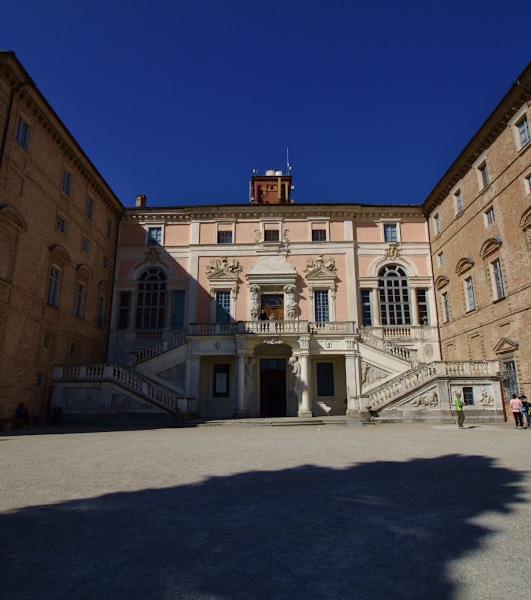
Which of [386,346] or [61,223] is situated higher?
[61,223]

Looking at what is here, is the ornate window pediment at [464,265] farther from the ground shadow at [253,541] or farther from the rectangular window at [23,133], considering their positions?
the rectangular window at [23,133]

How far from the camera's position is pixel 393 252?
30406mm

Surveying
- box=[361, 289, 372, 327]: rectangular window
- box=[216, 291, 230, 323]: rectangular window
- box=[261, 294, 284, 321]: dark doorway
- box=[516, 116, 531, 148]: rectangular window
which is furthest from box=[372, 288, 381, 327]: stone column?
box=[516, 116, 531, 148]: rectangular window

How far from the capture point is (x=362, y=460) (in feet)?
30.7

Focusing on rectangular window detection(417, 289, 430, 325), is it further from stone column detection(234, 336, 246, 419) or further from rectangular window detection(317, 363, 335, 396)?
stone column detection(234, 336, 246, 419)

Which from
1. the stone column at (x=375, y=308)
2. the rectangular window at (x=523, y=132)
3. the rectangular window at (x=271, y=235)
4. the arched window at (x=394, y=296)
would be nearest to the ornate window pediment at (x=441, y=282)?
the arched window at (x=394, y=296)

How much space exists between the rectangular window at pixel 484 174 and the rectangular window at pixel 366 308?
9961 millimetres

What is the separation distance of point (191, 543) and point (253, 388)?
921 inches

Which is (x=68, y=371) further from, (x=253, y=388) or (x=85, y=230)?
(x=253, y=388)

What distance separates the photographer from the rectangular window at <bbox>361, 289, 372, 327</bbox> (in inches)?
1155

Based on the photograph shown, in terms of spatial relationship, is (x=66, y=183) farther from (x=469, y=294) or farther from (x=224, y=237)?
(x=469, y=294)

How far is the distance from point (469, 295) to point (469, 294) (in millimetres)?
62

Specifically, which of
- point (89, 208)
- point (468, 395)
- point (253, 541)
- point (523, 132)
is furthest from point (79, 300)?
point (523, 132)

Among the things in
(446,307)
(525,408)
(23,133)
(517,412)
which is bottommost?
(517,412)
